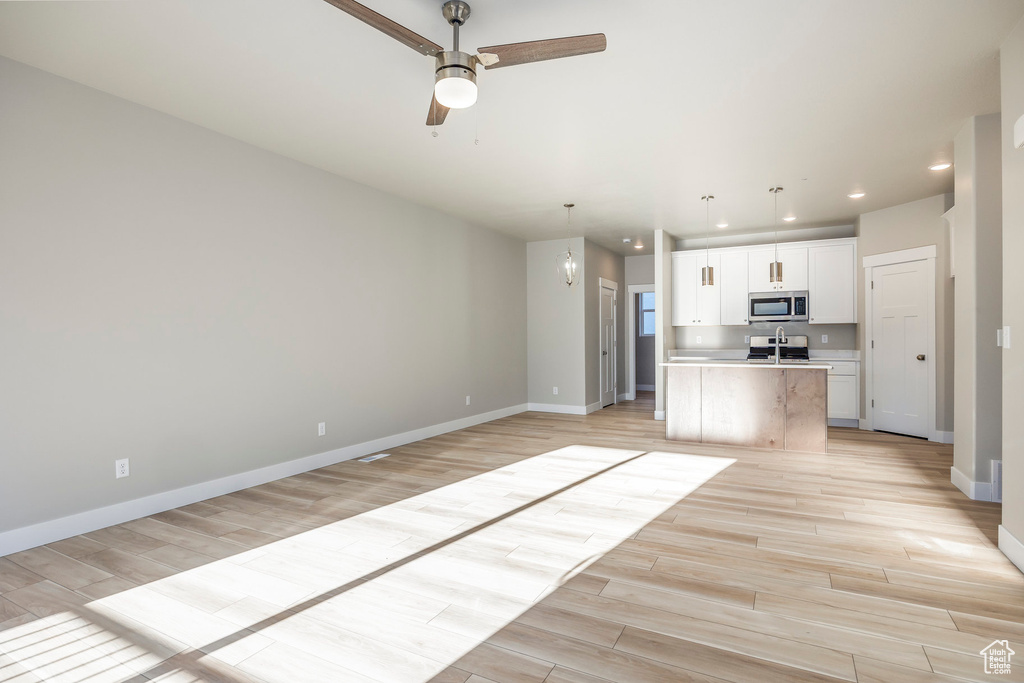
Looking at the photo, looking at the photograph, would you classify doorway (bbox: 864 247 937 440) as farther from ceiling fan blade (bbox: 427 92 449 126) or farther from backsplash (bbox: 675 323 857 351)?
ceiling fan blade (bbox: 427 92 449 126)

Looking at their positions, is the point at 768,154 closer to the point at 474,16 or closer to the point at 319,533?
the point at 474,16

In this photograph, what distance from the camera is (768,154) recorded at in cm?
430

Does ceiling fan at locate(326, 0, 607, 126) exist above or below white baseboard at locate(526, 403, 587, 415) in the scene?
above

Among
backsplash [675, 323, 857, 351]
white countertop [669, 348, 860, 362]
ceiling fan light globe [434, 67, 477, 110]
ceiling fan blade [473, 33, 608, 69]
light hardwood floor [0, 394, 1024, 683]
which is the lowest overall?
light hardwood floor [0, 394, 1024, 683]

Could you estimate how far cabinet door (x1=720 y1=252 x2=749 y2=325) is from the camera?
24.7 feet

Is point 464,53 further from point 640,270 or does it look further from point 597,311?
point 640,270

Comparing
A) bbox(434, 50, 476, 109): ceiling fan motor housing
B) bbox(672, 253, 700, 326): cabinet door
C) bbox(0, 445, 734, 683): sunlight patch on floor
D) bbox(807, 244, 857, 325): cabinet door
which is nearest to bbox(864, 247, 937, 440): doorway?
bbox(807, 244, 857, 325): cabinet door

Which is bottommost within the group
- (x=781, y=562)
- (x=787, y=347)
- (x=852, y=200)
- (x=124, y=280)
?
(x=781, y=562)

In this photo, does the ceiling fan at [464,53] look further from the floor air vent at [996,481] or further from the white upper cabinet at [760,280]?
the white upper cabinet at [760,280]

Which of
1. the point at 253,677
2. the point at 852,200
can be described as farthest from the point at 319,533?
the point at 852,200

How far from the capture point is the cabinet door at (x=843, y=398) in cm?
662

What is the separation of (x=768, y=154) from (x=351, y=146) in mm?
3439

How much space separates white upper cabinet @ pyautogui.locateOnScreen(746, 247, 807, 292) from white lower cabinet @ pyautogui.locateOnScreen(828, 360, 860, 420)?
1.19m

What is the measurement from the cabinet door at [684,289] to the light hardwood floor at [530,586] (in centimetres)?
397
